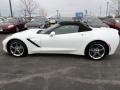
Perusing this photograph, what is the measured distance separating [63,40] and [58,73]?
1.48 m

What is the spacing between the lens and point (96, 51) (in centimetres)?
538

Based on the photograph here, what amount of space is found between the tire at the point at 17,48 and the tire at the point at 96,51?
2238mm

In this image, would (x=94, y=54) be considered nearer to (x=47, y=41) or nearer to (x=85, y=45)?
(x=85, y=45)

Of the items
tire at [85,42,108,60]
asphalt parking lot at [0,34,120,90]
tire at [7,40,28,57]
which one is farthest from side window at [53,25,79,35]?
tire at [7,40,28,57]

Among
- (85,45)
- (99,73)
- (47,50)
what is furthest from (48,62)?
(99,73)

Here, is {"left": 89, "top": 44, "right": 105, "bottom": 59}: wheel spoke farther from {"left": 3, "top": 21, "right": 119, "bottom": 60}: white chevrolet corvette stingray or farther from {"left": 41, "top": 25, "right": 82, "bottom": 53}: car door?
{"left": 41, "top": 25, "right": 82, "bottom": 53}: car door

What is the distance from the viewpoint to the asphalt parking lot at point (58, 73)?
11.7 feet

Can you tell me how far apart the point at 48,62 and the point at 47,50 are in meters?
0.56

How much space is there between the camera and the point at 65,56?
5707 mm

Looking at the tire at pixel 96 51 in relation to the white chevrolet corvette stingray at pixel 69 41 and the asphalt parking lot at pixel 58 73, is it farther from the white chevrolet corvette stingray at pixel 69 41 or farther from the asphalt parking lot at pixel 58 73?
the asphalt parking lot at pixel 58 73

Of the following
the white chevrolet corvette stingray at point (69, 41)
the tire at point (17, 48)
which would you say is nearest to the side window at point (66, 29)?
the white chevrolet corvette stingray at point (69, 41)

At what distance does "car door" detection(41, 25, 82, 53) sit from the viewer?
535cm

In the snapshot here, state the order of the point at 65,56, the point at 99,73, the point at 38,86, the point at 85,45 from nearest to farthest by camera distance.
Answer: the point at 38,86
the point at 99,73
the point at 85,45
the point at 65,56

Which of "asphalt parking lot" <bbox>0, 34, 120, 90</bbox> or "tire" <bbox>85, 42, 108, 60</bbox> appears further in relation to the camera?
"tire" <bbox>85, 42, 108, 60</bbox>
